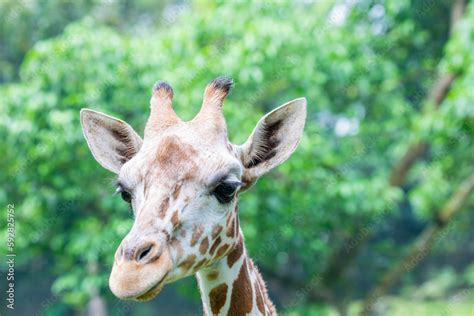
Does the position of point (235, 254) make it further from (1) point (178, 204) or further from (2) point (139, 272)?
(2) point (139, 272)

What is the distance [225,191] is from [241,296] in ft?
1.78

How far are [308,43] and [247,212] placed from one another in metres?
2.40

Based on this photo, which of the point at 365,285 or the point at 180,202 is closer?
the point at 180,202

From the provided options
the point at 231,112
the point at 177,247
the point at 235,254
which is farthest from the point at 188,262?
the point at 231,112

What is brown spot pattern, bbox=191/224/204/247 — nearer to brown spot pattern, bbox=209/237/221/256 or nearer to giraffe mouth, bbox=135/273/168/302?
brown spot pattern, bbox=209/237/221/256

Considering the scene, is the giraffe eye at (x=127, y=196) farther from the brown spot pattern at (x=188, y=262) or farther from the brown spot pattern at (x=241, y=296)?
the brown spot pattern at (x=241, y=296)

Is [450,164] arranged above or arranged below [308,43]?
below

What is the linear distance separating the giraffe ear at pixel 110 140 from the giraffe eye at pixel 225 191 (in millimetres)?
646

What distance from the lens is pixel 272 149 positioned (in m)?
3.42

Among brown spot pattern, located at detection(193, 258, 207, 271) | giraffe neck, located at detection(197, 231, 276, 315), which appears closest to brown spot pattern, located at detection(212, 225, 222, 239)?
brown spot pattern, located at detection(193, 258, 207, 271)

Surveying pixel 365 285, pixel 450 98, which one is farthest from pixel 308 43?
pixel 365 285

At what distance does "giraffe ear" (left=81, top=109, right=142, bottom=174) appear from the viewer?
3.51 meters

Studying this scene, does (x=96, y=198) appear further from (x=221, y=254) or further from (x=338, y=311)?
(x=221, y=254)

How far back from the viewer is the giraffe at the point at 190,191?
105 inches
